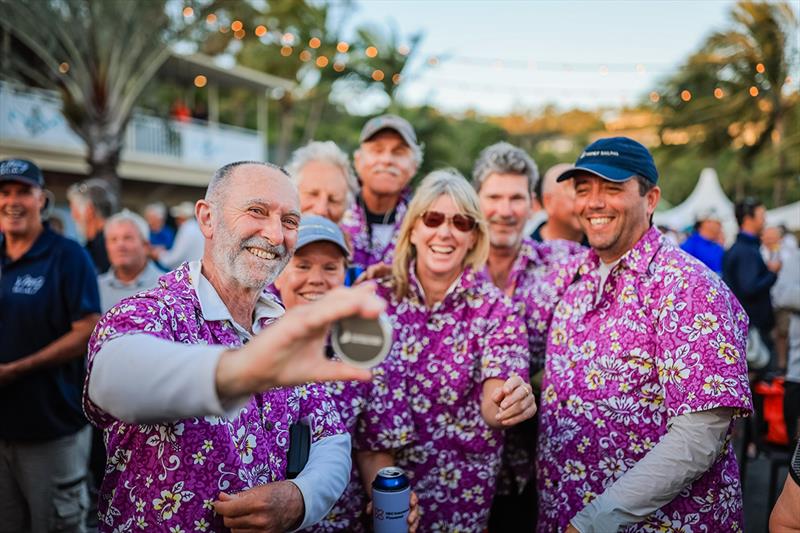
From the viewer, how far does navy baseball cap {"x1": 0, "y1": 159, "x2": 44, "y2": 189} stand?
11.4ft

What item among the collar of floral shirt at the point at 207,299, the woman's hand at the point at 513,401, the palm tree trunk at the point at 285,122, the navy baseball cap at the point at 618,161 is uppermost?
the palm tree trunk at the point at 285,122

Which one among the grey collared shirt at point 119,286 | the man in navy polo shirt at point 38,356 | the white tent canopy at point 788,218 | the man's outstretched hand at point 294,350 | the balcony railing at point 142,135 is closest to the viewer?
the man's outstretched hand at point 294,350

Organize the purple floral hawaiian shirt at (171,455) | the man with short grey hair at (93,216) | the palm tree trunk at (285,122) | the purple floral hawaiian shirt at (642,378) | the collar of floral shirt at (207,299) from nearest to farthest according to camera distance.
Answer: the purple floral hawaiian shirt at (171,455)
the collar of floral shirt at (207,299)
the purple floral hawaiian shirt at (642,378)
the man with short grey hair at (93,216)
the palm tree trunk at (285,122)

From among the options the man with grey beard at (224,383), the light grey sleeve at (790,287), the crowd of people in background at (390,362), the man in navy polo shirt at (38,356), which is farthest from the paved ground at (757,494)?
the man in navy polo shirt at (38,356)

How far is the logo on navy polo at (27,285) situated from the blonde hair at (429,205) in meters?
2.25

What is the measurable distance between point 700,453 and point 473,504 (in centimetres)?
98

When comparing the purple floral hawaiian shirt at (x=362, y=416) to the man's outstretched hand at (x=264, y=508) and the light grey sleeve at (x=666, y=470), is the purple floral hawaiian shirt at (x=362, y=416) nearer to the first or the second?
the man's outstretched hand at (x=264, y=508)

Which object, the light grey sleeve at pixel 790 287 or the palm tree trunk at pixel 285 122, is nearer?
the light grey sleeve at pixel 790 287

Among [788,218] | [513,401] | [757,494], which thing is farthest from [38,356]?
[788,218]

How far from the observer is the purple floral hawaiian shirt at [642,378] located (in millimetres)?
2018

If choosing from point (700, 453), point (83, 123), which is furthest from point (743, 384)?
point (83, 123)

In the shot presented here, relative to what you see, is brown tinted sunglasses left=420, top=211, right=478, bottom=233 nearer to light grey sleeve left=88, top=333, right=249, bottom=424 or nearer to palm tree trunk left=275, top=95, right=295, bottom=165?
light grey sleeve left=88, top=333, right=249, bottom=424

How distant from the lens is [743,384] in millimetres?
1979

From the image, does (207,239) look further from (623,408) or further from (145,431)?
(623,408)
